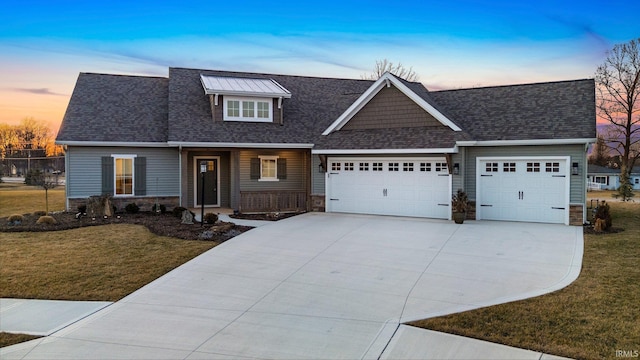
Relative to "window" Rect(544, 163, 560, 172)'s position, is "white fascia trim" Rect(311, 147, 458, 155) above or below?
above

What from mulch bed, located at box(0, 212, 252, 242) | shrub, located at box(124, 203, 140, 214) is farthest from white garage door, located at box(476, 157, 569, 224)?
shrub, located at box(124, 203, 140, 214)

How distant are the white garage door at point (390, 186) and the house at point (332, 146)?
4cm

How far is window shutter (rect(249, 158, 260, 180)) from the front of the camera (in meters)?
18.8

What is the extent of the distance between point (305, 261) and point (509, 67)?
718 inches

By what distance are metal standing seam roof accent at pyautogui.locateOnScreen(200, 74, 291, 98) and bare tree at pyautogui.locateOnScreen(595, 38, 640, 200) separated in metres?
28.2

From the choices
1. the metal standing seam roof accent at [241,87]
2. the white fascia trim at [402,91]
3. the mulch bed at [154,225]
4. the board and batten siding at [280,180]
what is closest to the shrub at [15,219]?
the mulch bed at [154,225]

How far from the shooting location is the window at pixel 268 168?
19.0 meters

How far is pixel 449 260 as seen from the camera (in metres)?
10.2

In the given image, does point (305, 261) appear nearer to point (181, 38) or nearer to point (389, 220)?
point (389, 220)

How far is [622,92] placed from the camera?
34.2m

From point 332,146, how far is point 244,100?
498 cm

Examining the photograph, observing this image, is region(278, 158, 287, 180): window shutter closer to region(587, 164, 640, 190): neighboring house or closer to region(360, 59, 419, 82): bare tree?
region(360, 59, 419, 82): bare tree

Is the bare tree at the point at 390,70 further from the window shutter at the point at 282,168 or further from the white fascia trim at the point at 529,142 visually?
the white fascia trim at the point at 529,142

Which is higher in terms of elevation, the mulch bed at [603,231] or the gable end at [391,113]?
the gable end at [391,113]
